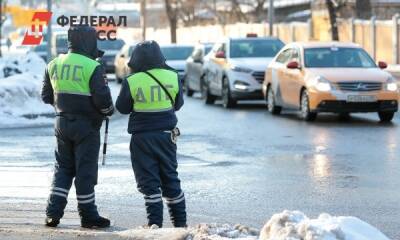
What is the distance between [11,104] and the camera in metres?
20.7

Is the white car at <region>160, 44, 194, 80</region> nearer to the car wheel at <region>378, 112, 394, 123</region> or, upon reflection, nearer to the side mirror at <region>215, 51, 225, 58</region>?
the side mirror at <region>215, 51, 225, 58</region>

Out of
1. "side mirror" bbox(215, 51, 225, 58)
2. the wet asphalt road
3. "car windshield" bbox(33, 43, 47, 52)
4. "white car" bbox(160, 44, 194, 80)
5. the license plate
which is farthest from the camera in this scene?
"car windshield" bbox(33, 43, 47, 52)

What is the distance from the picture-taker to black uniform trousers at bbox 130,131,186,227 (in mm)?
8727

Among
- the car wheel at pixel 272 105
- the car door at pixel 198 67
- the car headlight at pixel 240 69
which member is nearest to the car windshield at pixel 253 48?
the car headlight at pixel 240 69

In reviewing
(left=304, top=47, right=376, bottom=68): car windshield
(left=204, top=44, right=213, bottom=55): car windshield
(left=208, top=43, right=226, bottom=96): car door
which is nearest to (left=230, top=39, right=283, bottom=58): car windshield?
(left=208, top=43, right=226, bottom=96): car door

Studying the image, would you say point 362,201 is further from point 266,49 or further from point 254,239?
point 266,49

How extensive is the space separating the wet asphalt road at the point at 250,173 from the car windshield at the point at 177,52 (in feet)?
45.4

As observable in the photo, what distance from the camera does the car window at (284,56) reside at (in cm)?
2180

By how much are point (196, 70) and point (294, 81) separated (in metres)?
7.62

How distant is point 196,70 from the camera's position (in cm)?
2823

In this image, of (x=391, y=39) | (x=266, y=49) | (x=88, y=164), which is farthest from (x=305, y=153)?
(x=391, y=39)

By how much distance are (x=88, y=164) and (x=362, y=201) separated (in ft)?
9.83

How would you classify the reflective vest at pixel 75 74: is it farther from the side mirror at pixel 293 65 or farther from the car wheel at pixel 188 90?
the car wheel at pixel 188 90

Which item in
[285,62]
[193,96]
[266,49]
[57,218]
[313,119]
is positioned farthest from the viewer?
[193,96]
